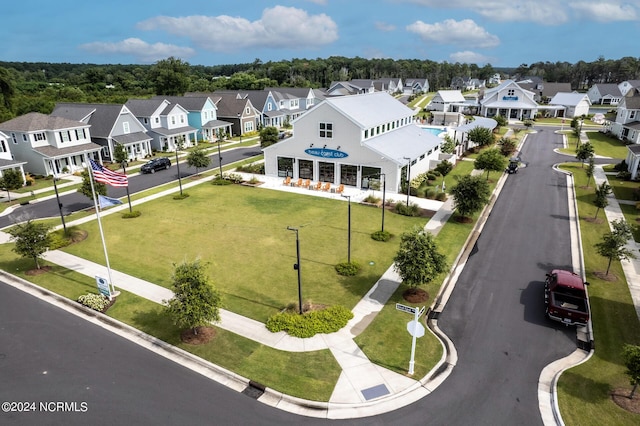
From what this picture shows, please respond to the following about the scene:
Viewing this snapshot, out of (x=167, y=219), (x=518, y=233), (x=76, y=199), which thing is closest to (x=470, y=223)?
(x=518, y=233)

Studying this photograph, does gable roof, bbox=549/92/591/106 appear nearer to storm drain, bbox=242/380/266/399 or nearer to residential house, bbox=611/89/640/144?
residential house, bbox=611/89/640/144

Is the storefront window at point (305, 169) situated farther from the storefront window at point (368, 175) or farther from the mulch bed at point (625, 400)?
the mulch bed at point (625, 400)

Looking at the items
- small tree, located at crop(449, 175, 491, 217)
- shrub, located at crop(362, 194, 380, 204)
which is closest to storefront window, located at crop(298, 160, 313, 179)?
shrub, located at crop(362, 194, 380, 204)

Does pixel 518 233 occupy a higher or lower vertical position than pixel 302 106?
lower

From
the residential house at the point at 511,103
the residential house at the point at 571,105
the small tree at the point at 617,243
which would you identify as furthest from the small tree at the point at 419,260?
the residential house at the point at 571,105

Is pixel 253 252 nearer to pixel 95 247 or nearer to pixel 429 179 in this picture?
pixel 95 247


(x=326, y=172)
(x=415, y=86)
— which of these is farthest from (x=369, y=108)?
(x=415, y=86)
